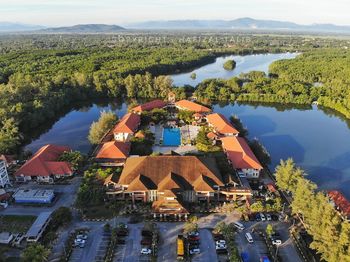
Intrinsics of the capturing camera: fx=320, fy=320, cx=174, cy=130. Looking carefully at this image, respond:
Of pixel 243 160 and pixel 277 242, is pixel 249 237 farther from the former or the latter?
pixel 243 160

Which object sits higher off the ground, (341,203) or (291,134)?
(341,203)

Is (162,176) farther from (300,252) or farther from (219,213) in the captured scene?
(300,252)

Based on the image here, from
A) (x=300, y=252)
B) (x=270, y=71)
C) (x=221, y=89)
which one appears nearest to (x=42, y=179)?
(x=300, y=252)

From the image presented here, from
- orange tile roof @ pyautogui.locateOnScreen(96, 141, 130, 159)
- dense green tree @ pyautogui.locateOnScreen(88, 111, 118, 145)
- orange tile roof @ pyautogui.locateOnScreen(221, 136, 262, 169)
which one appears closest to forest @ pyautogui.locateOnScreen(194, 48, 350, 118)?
dense green tree @ pyautogui.locateOnScreen(88, 111, 118, 145)

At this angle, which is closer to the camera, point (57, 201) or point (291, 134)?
point (57, 201)

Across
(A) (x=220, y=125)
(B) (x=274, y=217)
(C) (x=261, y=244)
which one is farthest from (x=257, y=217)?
(A) (x=220, y=125)

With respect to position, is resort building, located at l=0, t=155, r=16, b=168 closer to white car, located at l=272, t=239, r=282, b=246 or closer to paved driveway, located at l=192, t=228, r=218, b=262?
paved driveway, located at l=192, t=228, r=218, b=262
